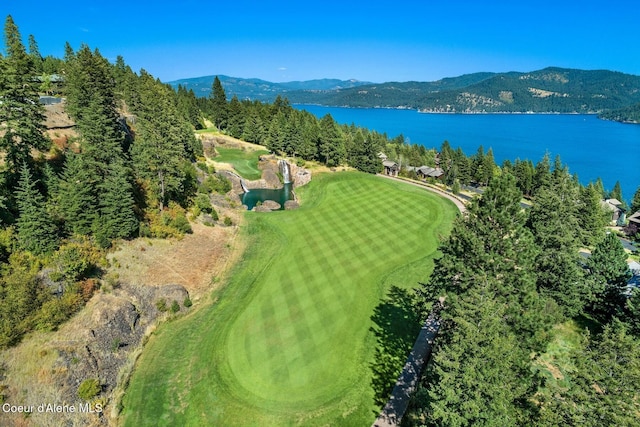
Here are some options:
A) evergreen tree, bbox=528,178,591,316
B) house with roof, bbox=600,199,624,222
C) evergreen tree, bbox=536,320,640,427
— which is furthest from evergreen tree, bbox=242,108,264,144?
evergreen tree, bbox=536,320,640,427

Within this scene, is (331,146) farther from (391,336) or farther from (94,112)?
(391,336)

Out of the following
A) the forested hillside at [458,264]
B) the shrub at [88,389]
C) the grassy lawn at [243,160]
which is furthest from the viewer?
the grassy lawn at [243,160]

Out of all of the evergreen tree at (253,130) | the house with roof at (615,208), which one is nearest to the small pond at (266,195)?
the evergreen tree at (253,130)

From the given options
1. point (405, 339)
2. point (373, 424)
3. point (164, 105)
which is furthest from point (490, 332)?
point (164, 105)

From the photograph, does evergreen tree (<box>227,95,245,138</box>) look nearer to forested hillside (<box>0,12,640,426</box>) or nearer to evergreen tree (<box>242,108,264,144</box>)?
evergreen tree (<box>242,108,264,144</box>)

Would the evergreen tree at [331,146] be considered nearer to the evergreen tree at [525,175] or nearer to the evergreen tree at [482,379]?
the evergreen tree at [525,175]

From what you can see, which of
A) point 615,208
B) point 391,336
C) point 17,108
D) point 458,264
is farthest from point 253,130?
point 615,208

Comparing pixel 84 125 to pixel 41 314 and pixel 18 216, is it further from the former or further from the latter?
pixel 41 314
